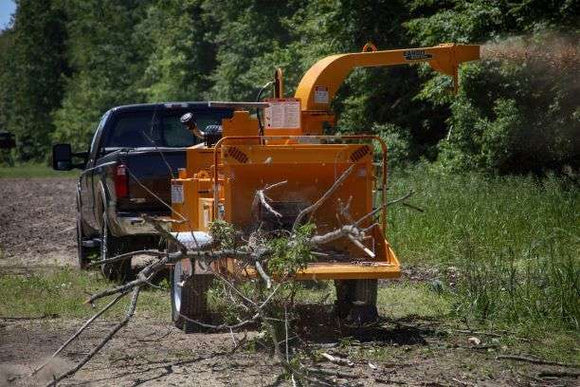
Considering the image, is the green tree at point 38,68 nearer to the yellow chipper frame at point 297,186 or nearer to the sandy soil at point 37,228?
the sandy soil at point 37,228

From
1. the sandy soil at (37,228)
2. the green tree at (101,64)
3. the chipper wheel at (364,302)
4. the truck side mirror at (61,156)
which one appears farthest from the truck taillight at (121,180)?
the green tree at (101,64)

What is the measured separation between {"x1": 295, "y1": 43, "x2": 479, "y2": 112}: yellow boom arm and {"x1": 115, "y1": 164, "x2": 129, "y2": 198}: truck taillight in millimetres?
2458

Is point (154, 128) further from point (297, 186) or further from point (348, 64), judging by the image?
point (297, 186)

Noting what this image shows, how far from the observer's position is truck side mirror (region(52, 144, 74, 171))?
1386cm

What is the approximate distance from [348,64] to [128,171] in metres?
2.99

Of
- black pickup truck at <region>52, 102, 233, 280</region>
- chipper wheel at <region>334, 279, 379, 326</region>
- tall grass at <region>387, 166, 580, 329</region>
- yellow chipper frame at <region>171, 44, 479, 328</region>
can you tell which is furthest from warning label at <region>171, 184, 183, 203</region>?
tall grass at <region>387, 166, 580, 329</region>

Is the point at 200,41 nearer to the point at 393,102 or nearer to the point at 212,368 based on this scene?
the point at 393,102

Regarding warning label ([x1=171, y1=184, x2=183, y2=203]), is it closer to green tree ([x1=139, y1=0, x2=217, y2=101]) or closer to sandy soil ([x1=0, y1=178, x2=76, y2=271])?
sandy soil ([x1=0, y1=178, x2=76, y2=271])

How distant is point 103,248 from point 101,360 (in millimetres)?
4690

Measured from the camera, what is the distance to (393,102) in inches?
1029

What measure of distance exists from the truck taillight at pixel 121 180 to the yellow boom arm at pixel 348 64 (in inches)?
96.8

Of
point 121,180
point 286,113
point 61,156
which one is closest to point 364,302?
point 286,113

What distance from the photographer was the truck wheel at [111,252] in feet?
41.1

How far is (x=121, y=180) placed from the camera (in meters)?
12.0
